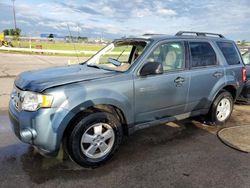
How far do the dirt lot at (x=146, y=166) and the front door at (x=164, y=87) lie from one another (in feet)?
1.79

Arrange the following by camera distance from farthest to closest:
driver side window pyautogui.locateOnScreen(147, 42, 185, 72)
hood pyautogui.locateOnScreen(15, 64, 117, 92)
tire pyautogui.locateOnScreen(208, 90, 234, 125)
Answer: tire pyautogui.locateOnScreen(208, 90, 234, 125)
driver side window pyautogui.locateOnScreen(147, 42, 185, 72)
hood pyautogui.locateOnScreen(15, 64, 117, 92)

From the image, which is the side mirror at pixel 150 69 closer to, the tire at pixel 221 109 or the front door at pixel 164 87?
the front door at pixel 164 87

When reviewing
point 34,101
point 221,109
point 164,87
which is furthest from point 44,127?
point 221,109

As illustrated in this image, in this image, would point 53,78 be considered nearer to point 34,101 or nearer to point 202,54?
point 34,101

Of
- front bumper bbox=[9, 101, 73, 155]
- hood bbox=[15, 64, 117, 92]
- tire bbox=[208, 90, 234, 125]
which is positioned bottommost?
tire bbox=[208, 90, 234, 125]

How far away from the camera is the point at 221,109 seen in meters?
5.68

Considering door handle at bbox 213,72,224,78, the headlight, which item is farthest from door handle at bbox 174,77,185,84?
the headlight

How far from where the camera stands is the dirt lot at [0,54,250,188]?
3.35 metres

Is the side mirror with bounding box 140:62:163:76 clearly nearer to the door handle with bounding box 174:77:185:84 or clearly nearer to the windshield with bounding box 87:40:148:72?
the door handle with bounding box 174:77:185:84

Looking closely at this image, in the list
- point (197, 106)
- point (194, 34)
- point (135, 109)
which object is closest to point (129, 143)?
point (135, 109)

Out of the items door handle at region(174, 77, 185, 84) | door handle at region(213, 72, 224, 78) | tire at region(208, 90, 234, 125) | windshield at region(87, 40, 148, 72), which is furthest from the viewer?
tire at region(208, 90, 234, 125)

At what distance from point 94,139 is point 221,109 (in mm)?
3175

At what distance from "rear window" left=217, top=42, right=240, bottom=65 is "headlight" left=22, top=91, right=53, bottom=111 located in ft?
12.3

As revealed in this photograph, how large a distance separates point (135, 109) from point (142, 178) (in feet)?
3.48
